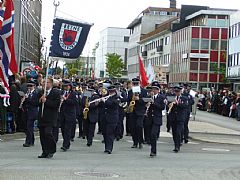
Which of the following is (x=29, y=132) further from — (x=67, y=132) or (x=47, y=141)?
(x=47, y=141)

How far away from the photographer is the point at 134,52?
5079 inches

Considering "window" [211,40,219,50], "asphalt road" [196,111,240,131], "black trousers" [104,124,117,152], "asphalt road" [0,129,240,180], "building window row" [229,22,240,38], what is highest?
"building window row" [229,22,240,38]

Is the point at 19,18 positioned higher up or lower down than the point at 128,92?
higher up

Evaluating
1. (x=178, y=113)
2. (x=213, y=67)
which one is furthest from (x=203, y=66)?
(x=178, y=113)

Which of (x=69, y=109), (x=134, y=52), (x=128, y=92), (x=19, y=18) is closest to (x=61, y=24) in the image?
(x=69, y=109)

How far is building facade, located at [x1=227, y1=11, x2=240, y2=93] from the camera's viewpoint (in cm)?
6556

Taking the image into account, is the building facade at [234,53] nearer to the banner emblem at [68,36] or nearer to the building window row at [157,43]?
the building window row at [157,43]

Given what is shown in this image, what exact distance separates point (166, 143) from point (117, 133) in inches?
66.2

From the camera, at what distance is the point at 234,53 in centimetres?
6725

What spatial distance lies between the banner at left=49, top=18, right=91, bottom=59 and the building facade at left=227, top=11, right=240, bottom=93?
50.1m

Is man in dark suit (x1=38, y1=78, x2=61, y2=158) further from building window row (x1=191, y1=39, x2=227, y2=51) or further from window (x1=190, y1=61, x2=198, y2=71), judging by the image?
building window row (x1=191, y1=39, x2=227, y2=51)

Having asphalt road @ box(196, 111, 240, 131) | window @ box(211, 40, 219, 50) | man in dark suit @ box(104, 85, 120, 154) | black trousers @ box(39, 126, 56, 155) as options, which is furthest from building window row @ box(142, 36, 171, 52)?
black trousers @ box(39, 126, 56, 155)

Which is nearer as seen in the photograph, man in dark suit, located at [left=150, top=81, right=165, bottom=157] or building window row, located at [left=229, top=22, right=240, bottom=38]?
man in dark suit, located at [left=150, top=81, right=165, bottom=157]

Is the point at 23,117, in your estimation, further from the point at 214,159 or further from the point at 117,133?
the point at 214,159
